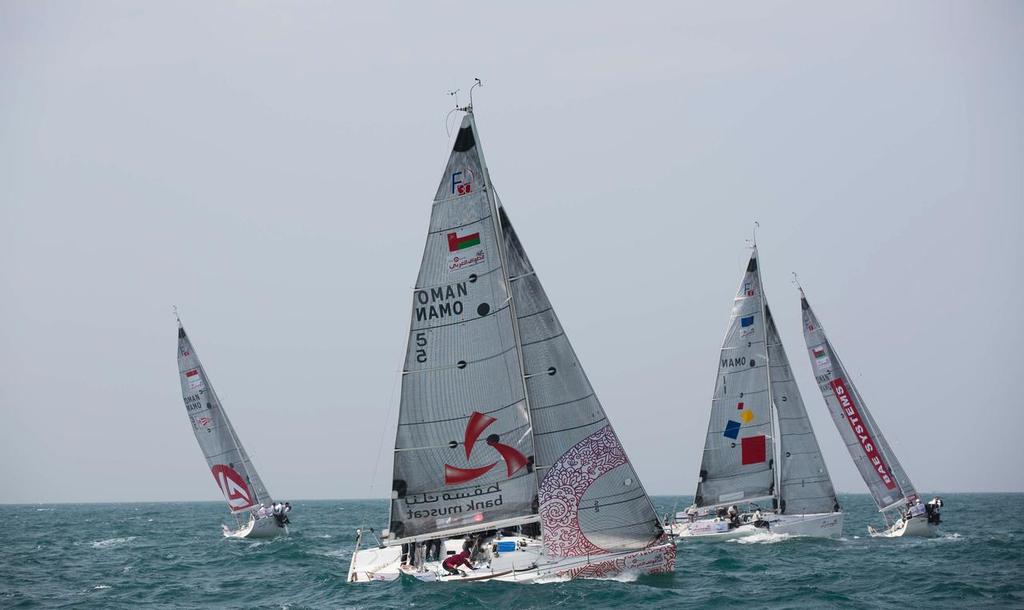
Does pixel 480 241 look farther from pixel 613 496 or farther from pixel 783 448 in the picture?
pixel 783 448

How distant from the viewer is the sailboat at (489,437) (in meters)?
24.0

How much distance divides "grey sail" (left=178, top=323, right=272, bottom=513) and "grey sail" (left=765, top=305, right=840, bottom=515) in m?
24.4

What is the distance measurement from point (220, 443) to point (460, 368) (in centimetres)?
3126

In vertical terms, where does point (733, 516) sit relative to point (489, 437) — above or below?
below

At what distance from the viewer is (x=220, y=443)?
52062 mm

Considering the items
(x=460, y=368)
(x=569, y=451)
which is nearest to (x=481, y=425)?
(x=460, y=368)

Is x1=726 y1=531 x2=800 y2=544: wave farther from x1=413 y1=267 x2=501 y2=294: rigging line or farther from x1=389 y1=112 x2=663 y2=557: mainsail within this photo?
x1=413 y1=267 x2=501 y2=294: rigging line

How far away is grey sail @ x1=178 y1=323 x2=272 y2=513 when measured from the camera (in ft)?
170

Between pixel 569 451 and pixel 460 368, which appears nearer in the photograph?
pixel 460 368

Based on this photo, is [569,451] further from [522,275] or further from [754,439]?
[754,439]

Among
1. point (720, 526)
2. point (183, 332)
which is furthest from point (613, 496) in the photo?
point (183, 332)

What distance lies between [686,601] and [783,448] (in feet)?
66.7

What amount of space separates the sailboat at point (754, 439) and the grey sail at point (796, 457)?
4 centimetres

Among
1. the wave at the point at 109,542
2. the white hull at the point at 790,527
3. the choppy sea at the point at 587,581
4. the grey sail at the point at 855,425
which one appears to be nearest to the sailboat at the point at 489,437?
the choppy sea at the point at 587,581
